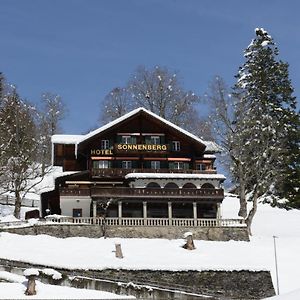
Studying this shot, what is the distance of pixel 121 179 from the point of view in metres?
46.6

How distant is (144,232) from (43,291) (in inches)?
580

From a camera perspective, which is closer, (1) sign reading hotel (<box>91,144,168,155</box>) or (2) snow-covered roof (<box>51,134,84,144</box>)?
(1) sign reading hotel (<box>91,144,168,155</box>)

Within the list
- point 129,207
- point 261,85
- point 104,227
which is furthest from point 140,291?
point 261,85

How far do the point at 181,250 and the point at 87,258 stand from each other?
686 cm

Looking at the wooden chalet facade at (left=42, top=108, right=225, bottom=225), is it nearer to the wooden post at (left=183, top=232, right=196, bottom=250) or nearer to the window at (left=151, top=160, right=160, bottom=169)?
the window at (left=151, top=160, right=160, bottom=169)

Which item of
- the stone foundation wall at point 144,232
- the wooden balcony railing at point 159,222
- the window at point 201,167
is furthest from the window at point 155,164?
the stone foundation wall at point 144,232

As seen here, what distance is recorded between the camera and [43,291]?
25031 mm

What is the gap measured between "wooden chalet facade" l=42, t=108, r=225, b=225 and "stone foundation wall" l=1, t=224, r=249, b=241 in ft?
2.75

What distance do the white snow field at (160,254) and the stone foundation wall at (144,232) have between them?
2.43 ft

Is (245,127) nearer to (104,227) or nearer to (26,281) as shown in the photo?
(104,227)

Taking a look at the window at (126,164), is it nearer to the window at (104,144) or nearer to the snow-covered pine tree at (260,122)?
the window at (104,144)

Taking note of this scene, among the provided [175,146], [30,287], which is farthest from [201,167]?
[30,287]

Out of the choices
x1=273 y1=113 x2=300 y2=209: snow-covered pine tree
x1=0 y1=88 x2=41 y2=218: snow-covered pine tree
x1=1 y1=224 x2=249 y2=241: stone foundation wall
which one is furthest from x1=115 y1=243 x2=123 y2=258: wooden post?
x1=273 y1=113 x2=300 y2=209: snow-covered pine tree

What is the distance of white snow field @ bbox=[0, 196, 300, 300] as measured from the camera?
30.2 metres
